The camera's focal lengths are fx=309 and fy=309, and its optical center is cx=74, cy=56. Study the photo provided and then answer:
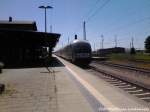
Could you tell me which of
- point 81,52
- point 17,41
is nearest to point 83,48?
point 81,52

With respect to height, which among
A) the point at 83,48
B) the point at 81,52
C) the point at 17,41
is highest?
the point at 17,41

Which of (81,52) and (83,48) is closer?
(81,52)

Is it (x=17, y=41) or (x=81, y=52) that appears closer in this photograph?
(x=81, y=52)

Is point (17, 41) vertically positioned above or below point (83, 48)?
above

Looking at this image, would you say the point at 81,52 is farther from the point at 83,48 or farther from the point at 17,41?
the point at 17,41

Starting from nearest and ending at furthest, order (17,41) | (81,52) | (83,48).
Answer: (81,52)
(83,48)
(17,41)

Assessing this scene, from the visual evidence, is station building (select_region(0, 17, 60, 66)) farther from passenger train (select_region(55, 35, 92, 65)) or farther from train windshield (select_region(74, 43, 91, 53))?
train windshield (select_region(74, 43, 91, 53))

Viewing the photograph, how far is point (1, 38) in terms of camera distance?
41.0m

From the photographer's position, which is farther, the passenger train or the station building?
the station building

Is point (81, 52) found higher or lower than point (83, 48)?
lower

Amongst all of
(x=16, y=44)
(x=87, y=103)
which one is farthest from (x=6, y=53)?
(x=87, y=103)

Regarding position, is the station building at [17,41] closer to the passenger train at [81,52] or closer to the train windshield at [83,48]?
the passenger train at [81,52]

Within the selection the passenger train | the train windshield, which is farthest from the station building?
the train windshield

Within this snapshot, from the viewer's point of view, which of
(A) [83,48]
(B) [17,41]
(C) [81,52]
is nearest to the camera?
(C) [81,52]
